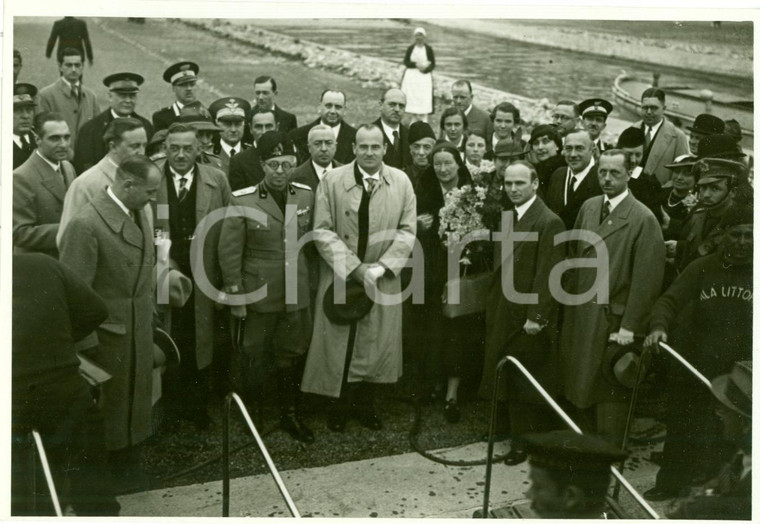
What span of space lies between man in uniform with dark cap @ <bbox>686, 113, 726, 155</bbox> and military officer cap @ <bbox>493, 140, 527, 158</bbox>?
98cm

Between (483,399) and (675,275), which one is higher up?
(675,275)

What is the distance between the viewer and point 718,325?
468cm

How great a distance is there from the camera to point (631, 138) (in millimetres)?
4961

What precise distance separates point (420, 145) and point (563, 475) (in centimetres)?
248

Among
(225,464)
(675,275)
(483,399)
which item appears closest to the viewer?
(225,464)

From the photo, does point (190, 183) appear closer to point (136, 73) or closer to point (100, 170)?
point (100, 170)

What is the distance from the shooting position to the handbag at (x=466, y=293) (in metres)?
4.88

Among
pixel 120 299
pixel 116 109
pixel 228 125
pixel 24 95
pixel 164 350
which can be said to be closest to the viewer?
pixel 120 299

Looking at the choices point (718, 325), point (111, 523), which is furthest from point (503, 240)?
point (111, 523)

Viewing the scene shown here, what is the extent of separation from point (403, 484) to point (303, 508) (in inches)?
21.7

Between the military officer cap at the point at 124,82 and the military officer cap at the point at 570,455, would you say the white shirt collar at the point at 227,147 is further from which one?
the military officer cap at the point at 570,455

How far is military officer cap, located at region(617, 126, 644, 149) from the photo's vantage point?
195 inches

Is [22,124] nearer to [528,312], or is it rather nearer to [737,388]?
[528,312]

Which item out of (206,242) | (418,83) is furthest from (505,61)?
(206,242)
